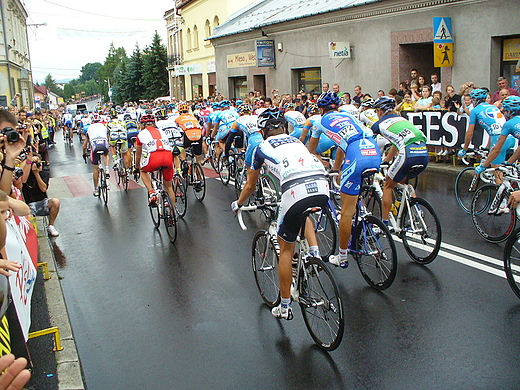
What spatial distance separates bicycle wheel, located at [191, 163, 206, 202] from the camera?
450 inches

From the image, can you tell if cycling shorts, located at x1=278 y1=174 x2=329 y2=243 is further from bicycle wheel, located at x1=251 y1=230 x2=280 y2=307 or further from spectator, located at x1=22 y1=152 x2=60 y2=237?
spectator, located at x1=22 y1=152 x2=60 y2=237

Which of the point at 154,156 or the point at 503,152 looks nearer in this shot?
the point at 503,152

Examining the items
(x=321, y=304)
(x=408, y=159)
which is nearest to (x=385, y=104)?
(x=408, y=159)

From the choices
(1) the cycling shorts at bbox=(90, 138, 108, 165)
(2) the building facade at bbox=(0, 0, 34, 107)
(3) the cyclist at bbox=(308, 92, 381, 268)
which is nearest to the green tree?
(2) the building facade at bbox=(0, 0, 34, 107)

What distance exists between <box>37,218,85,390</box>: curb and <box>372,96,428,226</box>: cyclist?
4.06 m

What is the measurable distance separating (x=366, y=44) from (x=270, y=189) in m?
14.1

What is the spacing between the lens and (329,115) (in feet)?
21.5

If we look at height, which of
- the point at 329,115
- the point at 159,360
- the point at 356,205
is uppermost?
the point at 329,115

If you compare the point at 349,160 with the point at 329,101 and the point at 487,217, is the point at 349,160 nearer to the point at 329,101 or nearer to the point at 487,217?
the point at 329,101

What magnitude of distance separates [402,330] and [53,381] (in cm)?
306

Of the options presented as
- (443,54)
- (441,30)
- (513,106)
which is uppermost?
(441,30)

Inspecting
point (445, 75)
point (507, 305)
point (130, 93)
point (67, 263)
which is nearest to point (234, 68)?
point (445, 75)

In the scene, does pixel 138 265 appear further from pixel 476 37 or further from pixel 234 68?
pixel 234 68

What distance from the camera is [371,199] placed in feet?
25.5
